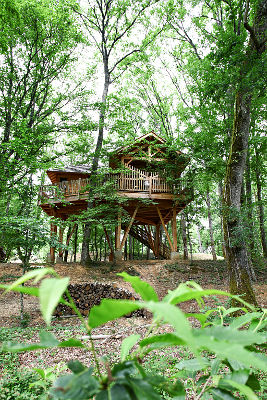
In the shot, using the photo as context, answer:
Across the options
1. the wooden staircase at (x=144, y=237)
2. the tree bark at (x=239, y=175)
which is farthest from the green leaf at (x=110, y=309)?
the wooden staircase at (x=144, y=237)

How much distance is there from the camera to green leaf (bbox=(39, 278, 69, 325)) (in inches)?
12.2

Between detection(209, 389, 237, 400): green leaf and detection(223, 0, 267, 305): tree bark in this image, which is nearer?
detection(209, 389, 237, 400): green leaf

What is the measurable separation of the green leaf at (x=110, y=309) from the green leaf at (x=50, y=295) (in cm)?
11

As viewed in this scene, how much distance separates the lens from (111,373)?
1.57ft

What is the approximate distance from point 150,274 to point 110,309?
35.0 ft

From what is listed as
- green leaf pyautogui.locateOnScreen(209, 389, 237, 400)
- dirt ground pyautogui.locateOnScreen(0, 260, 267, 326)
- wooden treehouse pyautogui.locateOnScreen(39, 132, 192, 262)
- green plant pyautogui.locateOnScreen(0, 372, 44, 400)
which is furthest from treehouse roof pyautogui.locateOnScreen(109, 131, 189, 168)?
green leaf pyautogui.locateOnScreen(209, 389, 237, 400)

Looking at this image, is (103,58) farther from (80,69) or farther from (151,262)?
(151,262)

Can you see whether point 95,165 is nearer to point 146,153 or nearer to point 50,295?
point 146,153

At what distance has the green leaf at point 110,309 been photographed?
44 centimetres

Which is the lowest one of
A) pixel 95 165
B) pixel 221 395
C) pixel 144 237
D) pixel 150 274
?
pixel 150 274

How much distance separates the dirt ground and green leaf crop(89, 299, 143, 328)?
7.74 metres

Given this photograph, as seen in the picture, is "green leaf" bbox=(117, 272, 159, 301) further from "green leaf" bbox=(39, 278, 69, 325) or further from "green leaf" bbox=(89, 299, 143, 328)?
"green leaf" bbox=(39, 278, 69, 325)

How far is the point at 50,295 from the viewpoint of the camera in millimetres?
326

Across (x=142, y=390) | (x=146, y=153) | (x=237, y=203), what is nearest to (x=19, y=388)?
(x=142, y=390)
